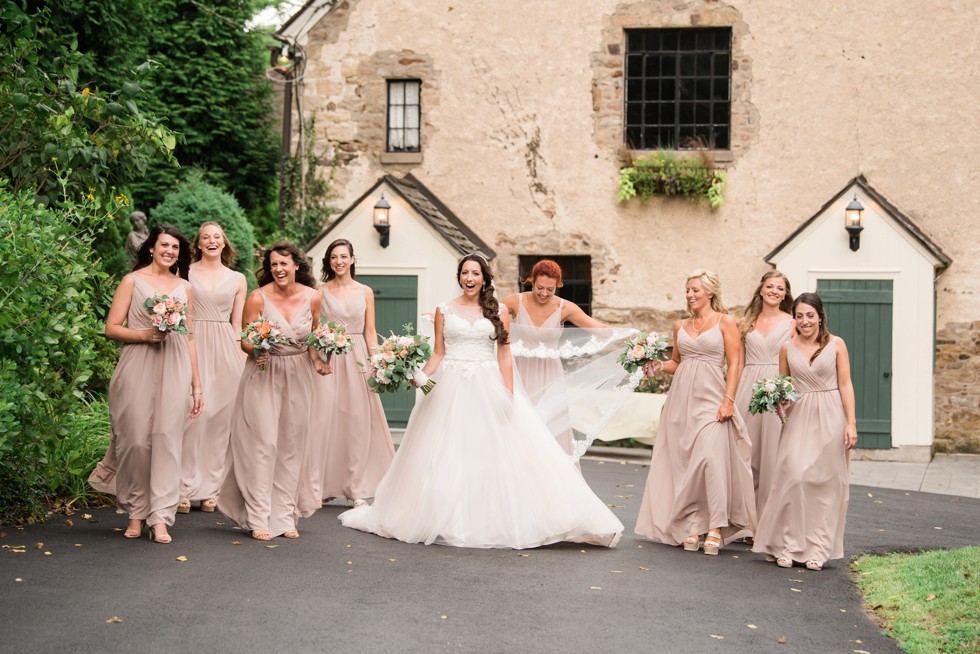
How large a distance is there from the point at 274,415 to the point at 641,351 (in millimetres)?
2837

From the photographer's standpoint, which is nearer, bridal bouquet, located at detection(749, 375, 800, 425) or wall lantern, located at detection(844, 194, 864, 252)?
bridal bouquet, located at detection(749, 375, 800, 425)

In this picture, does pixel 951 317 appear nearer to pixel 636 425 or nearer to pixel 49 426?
pixel 636 425

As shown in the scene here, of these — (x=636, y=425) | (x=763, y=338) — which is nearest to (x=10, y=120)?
(x=763, y=338)

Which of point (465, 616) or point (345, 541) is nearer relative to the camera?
point (465, 616)

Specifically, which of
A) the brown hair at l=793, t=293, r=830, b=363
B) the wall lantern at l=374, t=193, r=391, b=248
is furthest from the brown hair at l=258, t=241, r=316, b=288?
the wall lantern at l=374, t=193, r=391, b=248

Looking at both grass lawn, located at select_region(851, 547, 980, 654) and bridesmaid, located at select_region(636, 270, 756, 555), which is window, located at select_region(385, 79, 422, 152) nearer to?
bridesmaid, located at select_region(636, 270, 756, 555)

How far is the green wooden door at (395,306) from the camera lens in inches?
722

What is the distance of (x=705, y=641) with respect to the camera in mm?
6086

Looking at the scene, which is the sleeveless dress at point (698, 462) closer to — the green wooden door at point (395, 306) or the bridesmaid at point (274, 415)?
the bridesmaid at point (274, 415)

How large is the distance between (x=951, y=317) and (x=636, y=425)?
5181 millimetres

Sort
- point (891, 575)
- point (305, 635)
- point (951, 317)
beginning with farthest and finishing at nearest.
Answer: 1. point (951, 317)
2. point (891, 575)
3. point (305, 635)

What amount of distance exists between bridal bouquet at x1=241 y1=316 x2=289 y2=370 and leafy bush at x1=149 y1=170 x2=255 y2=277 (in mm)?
12076

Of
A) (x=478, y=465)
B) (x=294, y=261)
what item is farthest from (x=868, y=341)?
(x=294, y=261)

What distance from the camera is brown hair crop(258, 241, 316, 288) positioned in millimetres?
8656
